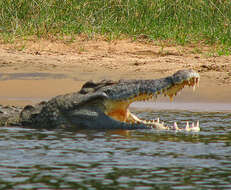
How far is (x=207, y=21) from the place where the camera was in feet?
42.9

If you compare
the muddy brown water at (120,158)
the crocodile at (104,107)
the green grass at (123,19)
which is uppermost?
the green grass at (123,19)

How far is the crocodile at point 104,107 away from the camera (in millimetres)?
6441

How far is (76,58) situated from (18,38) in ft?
5.33

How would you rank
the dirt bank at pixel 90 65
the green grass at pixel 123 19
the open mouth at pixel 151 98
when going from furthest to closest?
1. the green grass at pixel 123 19
2. the dirt bank at pixel 90 65
3. the open mouth at pixel 151 98

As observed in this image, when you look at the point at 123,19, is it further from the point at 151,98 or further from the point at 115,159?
the point at 115,159

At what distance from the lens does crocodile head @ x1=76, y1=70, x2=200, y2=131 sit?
6.32 meters

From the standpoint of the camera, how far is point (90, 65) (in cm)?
1071

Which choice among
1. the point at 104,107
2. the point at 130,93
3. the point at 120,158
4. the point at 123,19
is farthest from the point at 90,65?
the point at 120,158

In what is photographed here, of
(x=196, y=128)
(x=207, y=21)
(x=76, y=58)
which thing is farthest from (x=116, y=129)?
(x=207, y=21)

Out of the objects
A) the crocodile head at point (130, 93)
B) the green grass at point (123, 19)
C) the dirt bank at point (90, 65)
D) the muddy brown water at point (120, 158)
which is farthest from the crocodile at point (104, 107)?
the green grass at point (123, 19)

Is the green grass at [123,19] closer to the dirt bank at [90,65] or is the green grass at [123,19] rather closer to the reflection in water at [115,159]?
the dirt bank at [90,65]

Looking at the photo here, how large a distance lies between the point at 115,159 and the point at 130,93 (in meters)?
1.59

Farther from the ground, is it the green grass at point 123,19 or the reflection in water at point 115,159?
the green grass at point 123,19

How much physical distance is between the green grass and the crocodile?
18.3 ft
